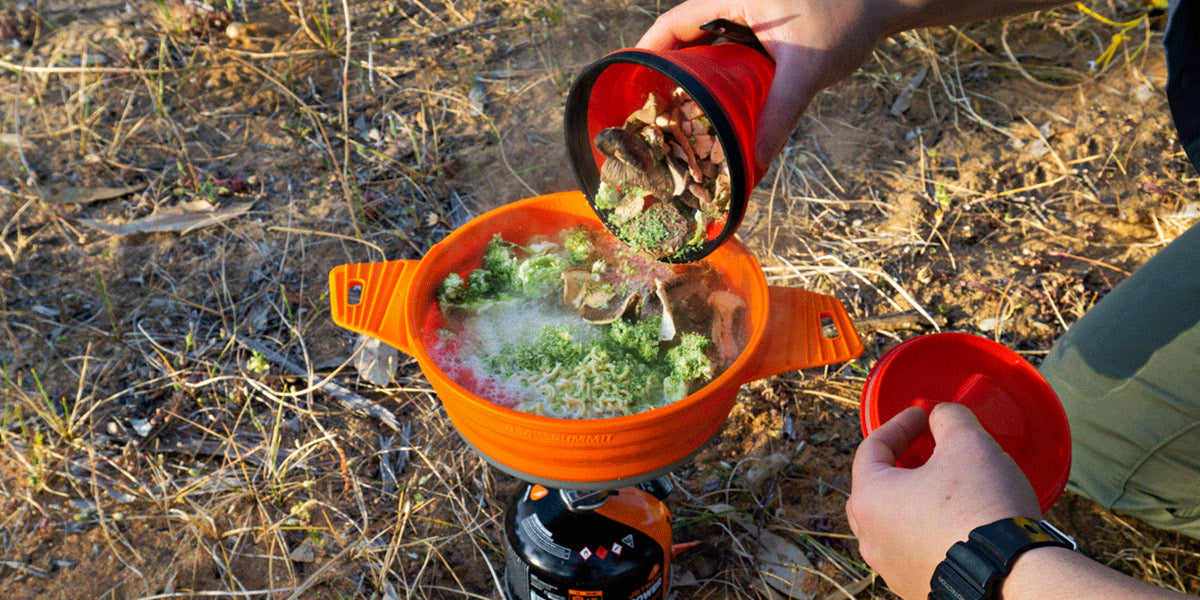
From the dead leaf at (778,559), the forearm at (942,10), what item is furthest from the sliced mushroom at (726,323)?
the forearm at (942,10)

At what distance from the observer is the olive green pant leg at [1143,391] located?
1.90 meters

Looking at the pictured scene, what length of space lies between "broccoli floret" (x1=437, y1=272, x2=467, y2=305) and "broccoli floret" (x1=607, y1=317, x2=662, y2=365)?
1.21 feet

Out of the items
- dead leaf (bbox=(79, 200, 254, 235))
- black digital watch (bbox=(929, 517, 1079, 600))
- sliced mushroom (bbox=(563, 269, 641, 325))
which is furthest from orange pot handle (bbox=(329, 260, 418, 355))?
dead leaf (bbox=(79, 200, 254, 235))

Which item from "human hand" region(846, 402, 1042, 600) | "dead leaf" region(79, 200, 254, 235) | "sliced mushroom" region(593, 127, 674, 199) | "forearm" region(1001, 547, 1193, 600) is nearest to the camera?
"forearm" region(1001, 547, 1193, 600)

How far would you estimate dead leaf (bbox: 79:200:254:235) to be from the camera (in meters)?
2.90

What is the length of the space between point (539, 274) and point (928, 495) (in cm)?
102

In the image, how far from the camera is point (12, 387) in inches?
95.3

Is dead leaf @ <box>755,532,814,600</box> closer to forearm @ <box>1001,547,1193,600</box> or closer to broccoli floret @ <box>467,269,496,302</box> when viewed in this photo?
forearm @ <box>1001,547,1193,600</box>

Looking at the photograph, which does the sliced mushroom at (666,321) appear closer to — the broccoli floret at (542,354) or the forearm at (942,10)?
the broccoli floret at (542,354)

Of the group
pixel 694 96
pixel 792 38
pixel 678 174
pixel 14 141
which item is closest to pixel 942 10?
pixel 792 38

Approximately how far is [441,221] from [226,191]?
904mm

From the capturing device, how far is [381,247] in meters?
2.82

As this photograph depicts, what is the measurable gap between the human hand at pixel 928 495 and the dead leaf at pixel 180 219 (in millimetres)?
2571

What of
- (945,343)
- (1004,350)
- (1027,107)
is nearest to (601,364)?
(945,343)
